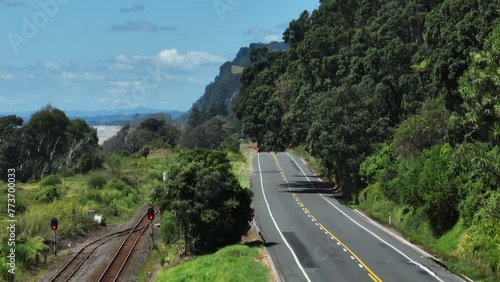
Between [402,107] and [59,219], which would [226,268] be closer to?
[59,219]

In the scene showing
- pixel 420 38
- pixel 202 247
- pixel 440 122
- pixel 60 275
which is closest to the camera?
pixel 60 275

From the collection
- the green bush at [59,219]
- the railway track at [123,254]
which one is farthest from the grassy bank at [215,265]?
the green bush at [59,219]

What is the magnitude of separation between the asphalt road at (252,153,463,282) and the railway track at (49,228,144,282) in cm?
990

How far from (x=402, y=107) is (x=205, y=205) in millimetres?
26380

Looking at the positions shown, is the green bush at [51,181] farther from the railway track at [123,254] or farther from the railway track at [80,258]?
the railway track at [80,258]

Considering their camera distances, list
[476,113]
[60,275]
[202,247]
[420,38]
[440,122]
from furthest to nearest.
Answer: [420,38] < [440,122] < [202,247] < [60,275] < [476,113]

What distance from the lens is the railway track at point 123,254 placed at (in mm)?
30794

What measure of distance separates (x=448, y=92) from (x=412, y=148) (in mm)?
6990

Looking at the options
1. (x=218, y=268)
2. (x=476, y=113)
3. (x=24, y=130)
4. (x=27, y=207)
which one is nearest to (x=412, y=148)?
(x=476, y=113)

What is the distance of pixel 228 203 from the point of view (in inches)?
1296

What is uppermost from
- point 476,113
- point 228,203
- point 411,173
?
point 476,113

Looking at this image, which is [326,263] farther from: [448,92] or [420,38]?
[420,38]

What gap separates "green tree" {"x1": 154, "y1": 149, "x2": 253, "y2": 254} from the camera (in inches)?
1273

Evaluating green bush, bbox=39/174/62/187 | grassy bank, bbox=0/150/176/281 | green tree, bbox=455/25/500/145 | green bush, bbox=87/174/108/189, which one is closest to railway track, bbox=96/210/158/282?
grassy bank, bbox=0/150/176/281
